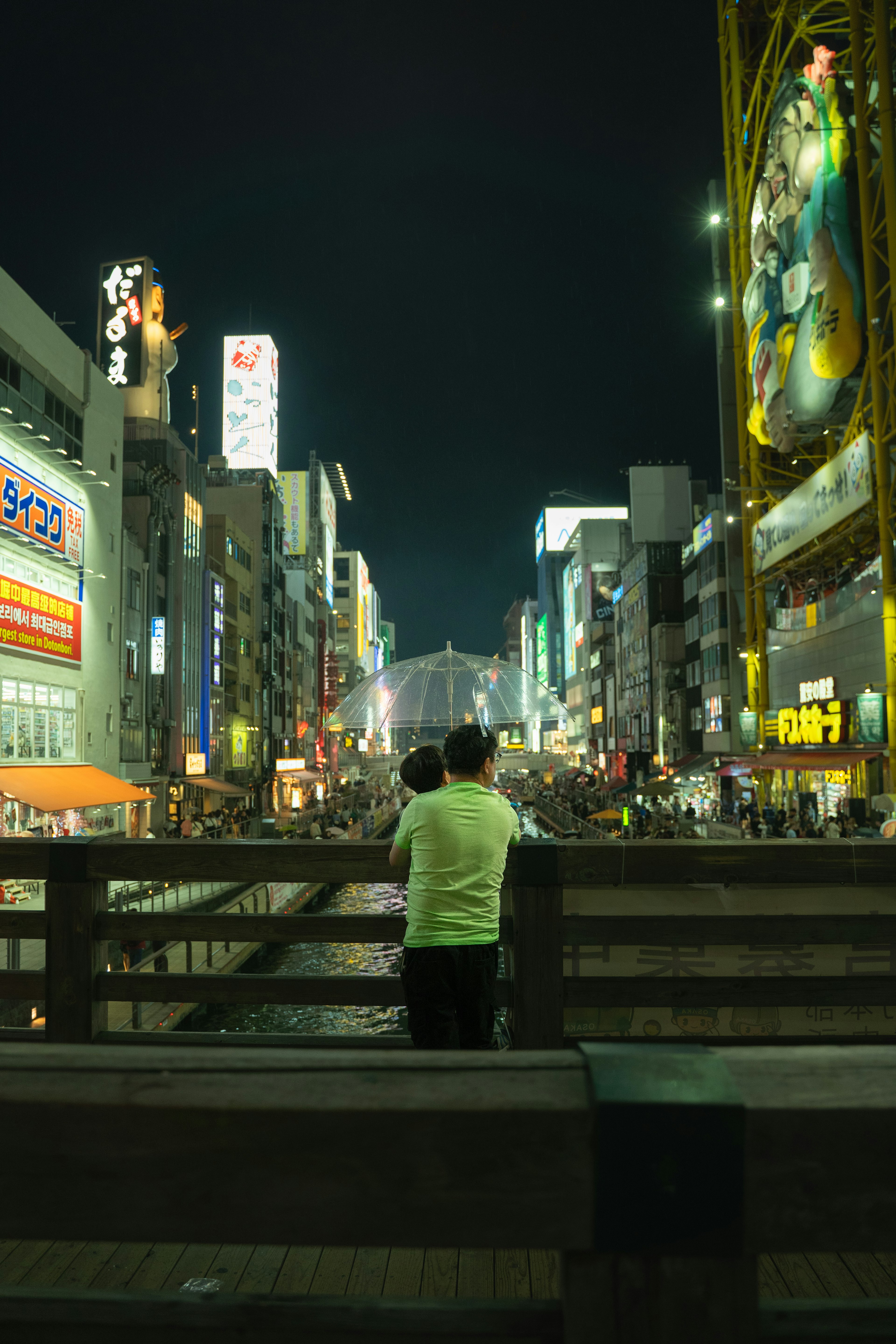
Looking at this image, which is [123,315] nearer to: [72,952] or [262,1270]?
[72,952]

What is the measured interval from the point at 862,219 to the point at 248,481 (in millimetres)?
53568

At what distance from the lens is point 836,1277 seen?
10.4 ft

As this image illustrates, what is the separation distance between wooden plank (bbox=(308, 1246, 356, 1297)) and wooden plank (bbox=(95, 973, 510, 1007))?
1.07m

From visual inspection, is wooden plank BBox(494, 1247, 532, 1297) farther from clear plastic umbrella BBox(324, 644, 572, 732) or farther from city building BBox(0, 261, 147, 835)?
city building BBox(0, 261, 147, 835)

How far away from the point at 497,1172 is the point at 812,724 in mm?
36413

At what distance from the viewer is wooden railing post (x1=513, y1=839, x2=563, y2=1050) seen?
13.6 feet

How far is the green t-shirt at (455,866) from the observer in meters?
3.73

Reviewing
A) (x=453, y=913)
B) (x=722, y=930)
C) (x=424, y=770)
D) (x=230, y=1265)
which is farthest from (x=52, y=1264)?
(x=722, y=930)

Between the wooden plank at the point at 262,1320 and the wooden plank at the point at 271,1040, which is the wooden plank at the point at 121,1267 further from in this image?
the wooden plank at the point at 262,1320

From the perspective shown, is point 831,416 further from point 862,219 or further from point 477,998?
point 477,998

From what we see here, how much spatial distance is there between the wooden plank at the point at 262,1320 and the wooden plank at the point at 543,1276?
6.25ft

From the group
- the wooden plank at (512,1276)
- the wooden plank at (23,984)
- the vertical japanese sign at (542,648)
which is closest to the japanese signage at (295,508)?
the vertical japanese sign at (542,648)

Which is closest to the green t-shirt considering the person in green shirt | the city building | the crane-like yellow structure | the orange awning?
the person in green shirt

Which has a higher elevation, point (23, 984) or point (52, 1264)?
point (23, 984)
